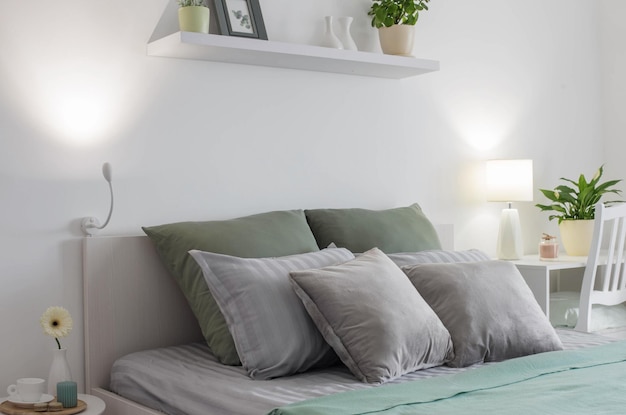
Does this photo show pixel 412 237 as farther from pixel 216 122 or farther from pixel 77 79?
pixel 77 79

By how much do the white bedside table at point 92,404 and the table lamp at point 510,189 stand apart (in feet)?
6.43

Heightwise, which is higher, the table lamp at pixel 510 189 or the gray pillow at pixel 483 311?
the table lamp at pixel 510 189

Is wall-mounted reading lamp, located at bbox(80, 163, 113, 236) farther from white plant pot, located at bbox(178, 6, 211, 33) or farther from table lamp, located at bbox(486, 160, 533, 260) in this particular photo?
table lamp, located at bbox(486, 160, 533, 260)

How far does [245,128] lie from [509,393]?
1.42 meters

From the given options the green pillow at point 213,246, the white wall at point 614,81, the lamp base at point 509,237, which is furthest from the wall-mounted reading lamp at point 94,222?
the white wall at point 614,81

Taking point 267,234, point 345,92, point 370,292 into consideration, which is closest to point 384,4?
point 345,92

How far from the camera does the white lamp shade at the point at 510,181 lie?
3.65 metres

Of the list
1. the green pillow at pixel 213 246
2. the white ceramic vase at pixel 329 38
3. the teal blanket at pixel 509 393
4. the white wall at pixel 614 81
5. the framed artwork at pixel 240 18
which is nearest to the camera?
the teal blanket at pixel 509 393

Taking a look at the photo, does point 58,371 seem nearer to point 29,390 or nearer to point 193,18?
point 29,390

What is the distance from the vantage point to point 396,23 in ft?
10.7

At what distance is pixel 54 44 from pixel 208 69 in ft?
1.79

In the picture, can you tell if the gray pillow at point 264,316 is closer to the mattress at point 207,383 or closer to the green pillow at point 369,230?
the mattress at point 207,383

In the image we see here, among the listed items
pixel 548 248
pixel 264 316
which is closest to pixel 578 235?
pixel 548 248

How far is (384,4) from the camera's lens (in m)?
3.24
